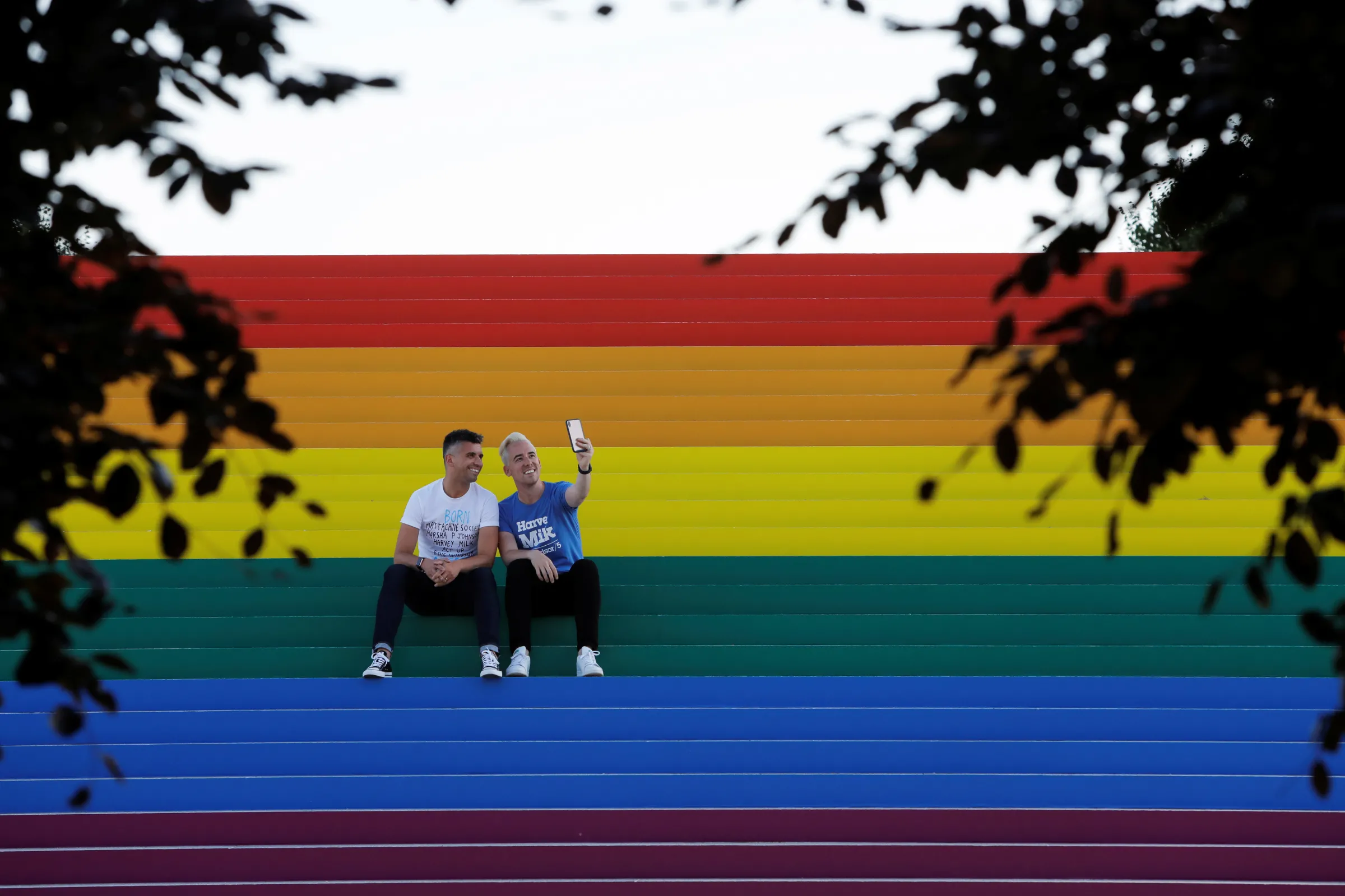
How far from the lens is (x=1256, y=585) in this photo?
1642 mm

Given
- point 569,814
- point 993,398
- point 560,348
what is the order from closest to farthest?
point 993,398 → point 569,814 → point 560,348

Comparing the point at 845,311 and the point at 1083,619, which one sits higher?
the point at 845,311

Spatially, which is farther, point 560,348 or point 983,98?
point 560,348

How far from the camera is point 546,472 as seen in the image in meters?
6.10

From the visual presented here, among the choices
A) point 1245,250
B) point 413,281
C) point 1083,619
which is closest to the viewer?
point 1245,250

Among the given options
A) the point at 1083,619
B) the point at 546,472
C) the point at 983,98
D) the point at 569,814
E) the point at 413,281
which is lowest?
the point at 569,814

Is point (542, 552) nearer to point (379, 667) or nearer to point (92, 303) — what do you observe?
point (379, 667)

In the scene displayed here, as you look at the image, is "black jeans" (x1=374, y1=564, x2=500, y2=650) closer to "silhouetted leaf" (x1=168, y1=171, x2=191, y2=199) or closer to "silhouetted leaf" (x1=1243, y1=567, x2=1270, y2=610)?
"silhouetted leaf" (x1=168, y1=171, x2=191, y2=199)

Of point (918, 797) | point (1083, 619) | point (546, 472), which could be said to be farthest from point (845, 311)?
point (918, 797)

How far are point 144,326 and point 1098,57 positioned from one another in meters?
1.27


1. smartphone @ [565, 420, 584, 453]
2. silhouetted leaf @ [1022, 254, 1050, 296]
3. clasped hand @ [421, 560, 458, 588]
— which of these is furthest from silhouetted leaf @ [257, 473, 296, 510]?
smartphone @ [565, 420, 584, 453]

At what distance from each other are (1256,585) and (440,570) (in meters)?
3.59

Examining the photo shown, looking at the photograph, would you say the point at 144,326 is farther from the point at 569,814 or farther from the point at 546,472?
the point at 546,472

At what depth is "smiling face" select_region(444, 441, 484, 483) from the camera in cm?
497
